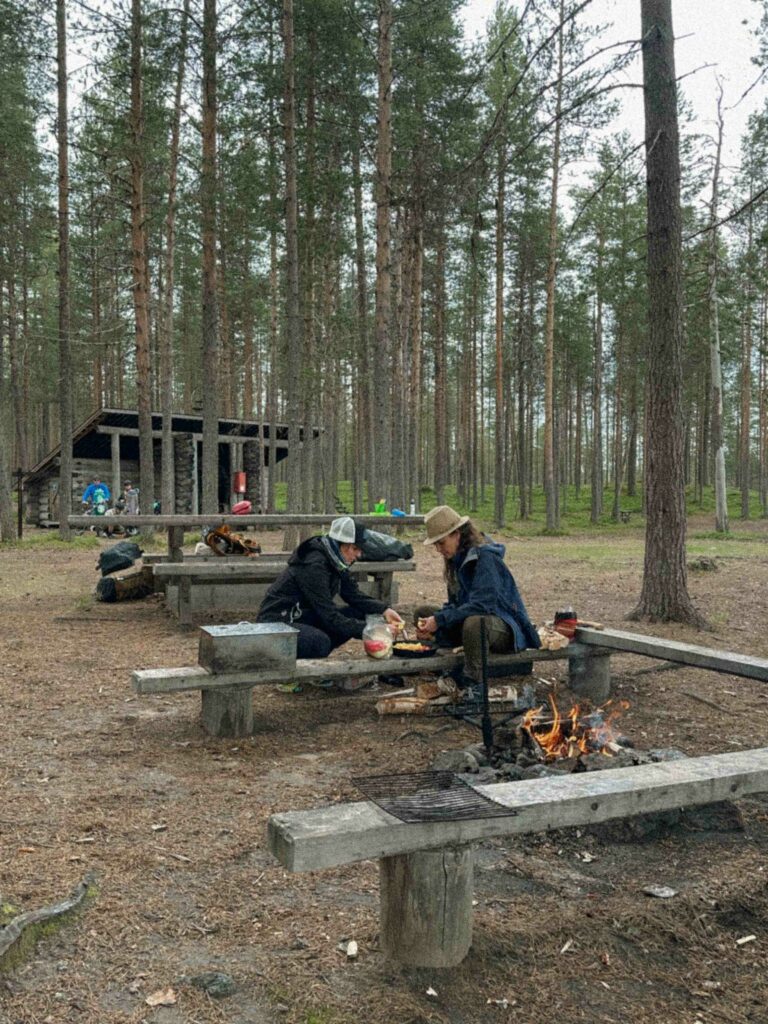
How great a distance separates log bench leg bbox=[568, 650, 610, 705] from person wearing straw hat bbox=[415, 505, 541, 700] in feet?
2.14

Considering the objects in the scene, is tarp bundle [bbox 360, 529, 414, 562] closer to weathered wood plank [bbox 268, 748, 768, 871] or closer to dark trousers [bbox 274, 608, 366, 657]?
dark trousers [bbox 274, 608, 366, 657]

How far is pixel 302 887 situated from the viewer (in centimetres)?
315

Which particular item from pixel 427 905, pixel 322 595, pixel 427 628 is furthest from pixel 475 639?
pixel 427 905

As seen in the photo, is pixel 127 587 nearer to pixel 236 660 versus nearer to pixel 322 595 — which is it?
pixel 322 595

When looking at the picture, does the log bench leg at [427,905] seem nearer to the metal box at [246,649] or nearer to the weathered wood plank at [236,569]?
the metal box at [246,649]

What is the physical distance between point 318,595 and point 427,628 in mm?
843

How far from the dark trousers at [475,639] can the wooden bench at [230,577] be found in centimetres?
288

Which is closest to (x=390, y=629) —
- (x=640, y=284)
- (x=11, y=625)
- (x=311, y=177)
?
(x=11, y=625)

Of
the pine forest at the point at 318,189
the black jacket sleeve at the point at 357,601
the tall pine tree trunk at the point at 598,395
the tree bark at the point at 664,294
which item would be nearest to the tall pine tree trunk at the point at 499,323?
the pine forest at the point at 318,189

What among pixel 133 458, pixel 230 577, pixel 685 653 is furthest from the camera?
pixel 133 458

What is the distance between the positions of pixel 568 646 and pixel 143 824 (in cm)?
326

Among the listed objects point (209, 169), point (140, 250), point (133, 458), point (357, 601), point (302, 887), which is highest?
point (209, 169)

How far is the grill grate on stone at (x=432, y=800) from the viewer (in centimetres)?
257

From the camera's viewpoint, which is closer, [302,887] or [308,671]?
[302,887]
